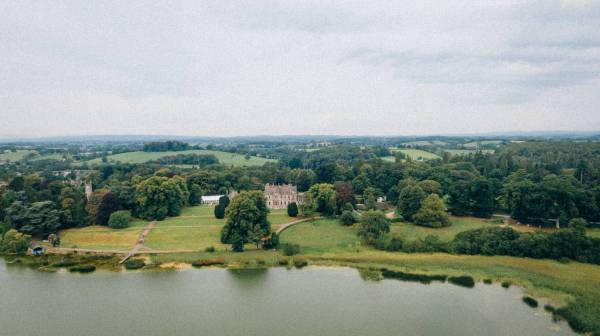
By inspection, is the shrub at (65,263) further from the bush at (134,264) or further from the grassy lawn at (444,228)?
the grassy lawn at (444,228)

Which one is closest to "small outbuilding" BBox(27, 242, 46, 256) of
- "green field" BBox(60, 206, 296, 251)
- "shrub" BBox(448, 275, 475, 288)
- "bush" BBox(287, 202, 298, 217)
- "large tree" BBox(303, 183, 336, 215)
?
"green field" BBox(60, 206, 296, 251)

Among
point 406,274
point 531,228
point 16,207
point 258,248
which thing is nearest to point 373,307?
point 406,274

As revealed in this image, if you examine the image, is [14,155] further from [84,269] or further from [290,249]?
[290,249]

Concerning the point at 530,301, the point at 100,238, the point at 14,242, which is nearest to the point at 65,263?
the point at 100,238

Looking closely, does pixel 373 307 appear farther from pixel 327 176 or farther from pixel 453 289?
pixel 327 176

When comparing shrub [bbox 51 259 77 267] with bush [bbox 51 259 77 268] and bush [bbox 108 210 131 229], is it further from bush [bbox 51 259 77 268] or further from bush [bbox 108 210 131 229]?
bush [bbox 108 210 131 229]

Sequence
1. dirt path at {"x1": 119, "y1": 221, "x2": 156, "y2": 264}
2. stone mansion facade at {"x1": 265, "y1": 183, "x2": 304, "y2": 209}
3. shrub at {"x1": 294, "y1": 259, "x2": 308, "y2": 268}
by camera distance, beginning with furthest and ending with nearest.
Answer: stone mansion facade at {"x1": 265, "y1": 183, "x2": 304, "y2": 209} → dirt path at {"x1": 119, "y1": 221, "x2": 156, "y2": 264} → shrub at {"x1": 294, "y1": 259, "x2": 308, "y2": 268}
